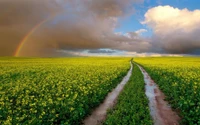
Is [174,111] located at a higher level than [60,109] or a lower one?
lower

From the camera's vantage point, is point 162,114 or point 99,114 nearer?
point 162,114

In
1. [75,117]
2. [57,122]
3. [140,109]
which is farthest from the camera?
[140,109]

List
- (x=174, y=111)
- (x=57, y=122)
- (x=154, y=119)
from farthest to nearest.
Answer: (x=174, y=111) < (x=154, y=119) < (x=57, y=122)

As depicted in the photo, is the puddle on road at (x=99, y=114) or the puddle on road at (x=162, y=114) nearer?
the puddle on road at (x=162, y=114)

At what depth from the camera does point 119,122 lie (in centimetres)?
930

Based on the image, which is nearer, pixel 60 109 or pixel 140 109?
pixel 60 109

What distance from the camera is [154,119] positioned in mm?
10305

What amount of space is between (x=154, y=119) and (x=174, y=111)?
2541 millimetres

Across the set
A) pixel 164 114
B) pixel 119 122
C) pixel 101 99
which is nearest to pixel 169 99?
pixel 164 114

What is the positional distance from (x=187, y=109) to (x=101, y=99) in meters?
6.47

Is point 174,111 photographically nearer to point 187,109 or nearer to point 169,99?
point 187,109

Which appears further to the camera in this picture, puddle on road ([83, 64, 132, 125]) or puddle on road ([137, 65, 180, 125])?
puddle on road ([83, 64, 132, 125])

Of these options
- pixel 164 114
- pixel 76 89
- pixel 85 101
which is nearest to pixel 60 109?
pixel 85 101

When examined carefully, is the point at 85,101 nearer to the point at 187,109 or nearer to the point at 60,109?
the point at 60,109
